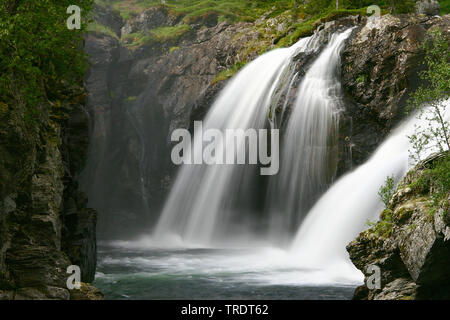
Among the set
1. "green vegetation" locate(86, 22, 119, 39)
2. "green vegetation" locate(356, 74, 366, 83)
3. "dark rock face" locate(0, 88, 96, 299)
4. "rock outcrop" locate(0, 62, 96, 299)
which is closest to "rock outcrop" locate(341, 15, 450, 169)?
"green vegetation" locate(356, 74, 366, 83)

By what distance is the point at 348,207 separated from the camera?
17.7 metres

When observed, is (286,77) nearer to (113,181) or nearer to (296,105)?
(296,105)

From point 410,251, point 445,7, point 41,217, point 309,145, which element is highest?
point 445,7

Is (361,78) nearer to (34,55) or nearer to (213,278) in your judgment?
(213,278)

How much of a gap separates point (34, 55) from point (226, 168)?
16102 millimetres

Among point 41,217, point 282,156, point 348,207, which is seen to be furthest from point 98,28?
point 41,217

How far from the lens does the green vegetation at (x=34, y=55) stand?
34.2 ft

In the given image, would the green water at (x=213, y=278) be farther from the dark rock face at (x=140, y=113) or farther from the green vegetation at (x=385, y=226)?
the dark rock face at (x=140, y=113)

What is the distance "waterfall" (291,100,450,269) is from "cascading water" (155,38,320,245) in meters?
6.78

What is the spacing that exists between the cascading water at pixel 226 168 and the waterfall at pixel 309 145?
2.11 m

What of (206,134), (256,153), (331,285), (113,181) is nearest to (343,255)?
(331,285)

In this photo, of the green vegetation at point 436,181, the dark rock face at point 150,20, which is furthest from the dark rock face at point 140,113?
the green vegetation at point 436,181

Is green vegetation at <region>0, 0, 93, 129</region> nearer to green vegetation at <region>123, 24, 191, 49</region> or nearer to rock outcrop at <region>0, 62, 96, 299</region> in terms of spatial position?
rock outcrop at <region>0, 62, 96, 299</region>

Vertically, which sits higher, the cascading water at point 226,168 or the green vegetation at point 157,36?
the green vegetation at point 157,36
